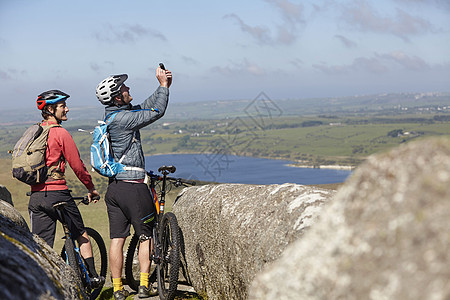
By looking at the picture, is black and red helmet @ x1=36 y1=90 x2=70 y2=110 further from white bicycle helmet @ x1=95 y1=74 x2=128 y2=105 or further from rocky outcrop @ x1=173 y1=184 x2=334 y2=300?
rocky outcrop @ x1=173 y1=184 x2=334 y2=300

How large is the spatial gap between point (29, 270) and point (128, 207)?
3.81 metres

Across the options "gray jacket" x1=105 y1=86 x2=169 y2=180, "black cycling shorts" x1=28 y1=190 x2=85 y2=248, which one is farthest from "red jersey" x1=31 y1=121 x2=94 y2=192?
"gray jacket" x1=105 y1=86 x2=169 y2=180

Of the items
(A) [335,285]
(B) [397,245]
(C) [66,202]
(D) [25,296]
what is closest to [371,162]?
(B) [397,245]

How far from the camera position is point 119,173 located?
732cm

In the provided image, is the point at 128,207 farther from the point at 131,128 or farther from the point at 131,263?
the point at 131,263

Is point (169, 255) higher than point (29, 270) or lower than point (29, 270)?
lower

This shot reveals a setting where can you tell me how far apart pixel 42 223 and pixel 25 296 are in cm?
442

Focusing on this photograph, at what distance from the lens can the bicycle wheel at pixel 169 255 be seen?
7617mm

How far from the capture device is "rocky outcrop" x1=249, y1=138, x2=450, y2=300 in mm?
2078

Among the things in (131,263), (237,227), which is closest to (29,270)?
(237,227)

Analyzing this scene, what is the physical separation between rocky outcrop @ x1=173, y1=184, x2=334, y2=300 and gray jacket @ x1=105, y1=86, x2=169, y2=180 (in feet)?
4.75

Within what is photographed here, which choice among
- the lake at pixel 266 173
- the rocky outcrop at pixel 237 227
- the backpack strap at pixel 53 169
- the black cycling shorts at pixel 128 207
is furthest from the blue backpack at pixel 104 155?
the lake at pixel 266 173

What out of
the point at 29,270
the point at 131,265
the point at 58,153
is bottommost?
the point at 131,265

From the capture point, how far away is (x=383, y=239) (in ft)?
7.43
